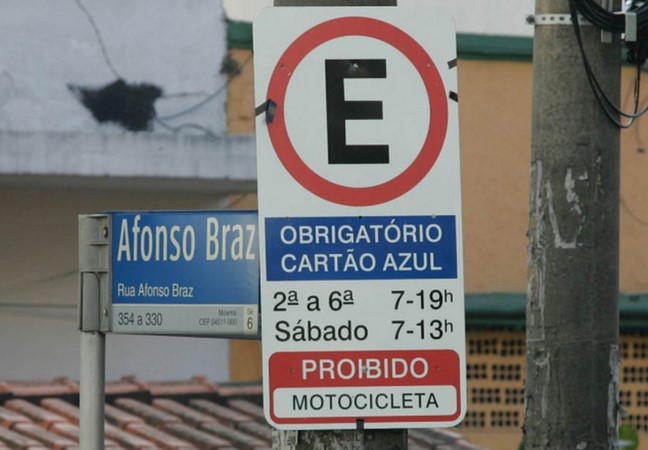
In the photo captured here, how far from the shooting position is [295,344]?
11.5 ft

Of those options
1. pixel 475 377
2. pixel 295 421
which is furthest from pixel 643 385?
pixel 295 421

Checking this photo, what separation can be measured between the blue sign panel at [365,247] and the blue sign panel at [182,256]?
0.58 meters

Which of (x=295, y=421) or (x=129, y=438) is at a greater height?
(x=295, y=421)

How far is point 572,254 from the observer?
19.5 ft

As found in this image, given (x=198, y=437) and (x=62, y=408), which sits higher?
(x=62, y=408)

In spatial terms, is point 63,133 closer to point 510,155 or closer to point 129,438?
point 129,438

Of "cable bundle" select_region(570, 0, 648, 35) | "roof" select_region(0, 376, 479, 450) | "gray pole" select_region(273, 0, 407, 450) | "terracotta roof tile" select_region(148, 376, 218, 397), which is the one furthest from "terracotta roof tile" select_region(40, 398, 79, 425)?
"gray pole" select_region(273, 0, 407, 450)

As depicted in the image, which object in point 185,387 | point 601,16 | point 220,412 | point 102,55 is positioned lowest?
point 220,412

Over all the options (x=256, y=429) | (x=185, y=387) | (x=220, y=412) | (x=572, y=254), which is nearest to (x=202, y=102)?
(x=185, y=387)

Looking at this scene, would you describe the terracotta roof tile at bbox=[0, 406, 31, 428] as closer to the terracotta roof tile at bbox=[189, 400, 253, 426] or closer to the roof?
the roof

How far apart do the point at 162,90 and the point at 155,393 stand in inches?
74.5

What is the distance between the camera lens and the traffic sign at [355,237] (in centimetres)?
348

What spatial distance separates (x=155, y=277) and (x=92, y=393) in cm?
35

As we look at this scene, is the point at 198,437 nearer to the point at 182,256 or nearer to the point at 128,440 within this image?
the point at 128,440
